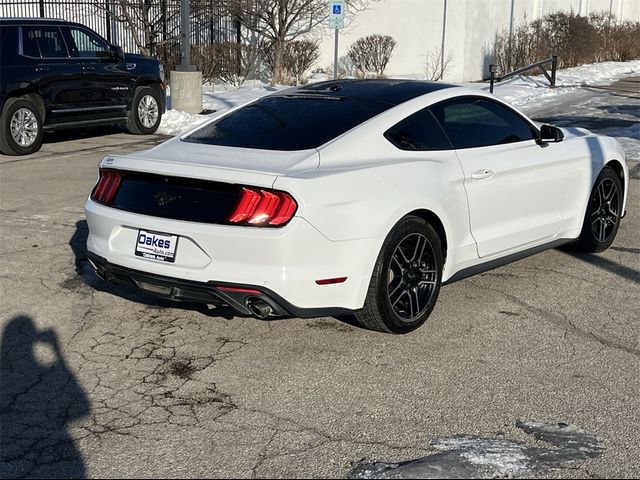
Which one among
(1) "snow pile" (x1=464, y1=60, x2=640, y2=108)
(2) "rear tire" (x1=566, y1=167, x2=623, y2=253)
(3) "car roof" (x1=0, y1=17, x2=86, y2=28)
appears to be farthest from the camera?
(1) "snow pile" (x1=464, y1=60, x2=640, y2=108)

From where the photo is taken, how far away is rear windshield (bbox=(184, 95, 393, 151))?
537cm

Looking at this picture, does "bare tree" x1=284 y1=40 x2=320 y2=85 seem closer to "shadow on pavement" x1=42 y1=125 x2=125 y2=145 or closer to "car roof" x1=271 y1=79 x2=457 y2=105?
"shadow on pavement" x1=42 y1=125 x2=125 y2=145

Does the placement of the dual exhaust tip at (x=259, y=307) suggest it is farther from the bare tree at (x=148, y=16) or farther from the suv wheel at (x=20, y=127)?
the bare tree at (x=148, y=16)

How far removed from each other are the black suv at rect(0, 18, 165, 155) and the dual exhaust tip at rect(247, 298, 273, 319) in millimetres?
8798

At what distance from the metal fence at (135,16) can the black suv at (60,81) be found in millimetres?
9561

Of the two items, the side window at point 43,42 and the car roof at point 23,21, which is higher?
the car roof at point 23,21

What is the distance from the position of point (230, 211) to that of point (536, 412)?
1.88 meters

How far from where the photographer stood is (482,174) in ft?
18.9

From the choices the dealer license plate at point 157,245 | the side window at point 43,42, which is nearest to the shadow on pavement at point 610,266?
the dealer license plate at point 157,245

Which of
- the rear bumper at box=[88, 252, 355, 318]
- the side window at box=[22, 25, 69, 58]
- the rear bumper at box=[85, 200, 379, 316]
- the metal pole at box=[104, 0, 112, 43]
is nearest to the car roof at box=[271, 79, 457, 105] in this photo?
the rear bumper at box=[85, 200, 379, 316]

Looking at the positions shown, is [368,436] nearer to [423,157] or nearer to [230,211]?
[230,211]

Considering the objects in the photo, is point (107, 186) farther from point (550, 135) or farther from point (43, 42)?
point (43, 42)

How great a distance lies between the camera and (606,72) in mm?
30453

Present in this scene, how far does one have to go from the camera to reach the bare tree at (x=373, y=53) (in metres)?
27.6
